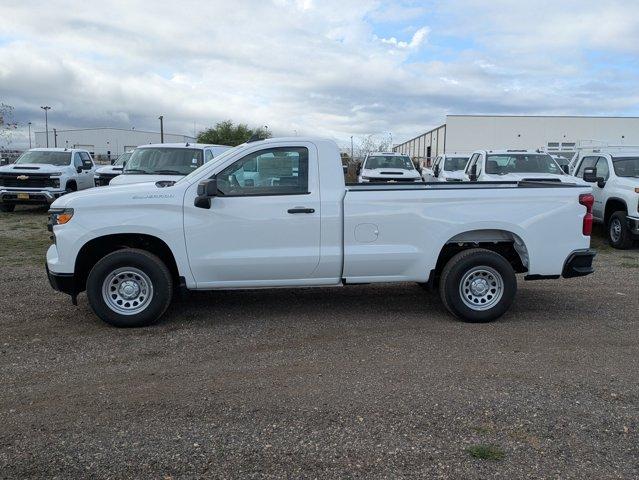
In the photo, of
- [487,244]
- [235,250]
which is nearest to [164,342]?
[235,250]

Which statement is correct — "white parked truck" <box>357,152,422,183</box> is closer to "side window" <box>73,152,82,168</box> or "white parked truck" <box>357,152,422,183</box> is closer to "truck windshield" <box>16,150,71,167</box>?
"side window" <box>73,152,82,168</box>

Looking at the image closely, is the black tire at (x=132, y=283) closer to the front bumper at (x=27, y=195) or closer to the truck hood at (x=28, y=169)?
the front bumper at (x=27, y=195)

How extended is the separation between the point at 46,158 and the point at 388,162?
10931mm

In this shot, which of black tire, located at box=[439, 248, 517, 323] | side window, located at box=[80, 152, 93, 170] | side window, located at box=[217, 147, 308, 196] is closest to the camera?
side window, located at box=[217, 147, 308, 196]

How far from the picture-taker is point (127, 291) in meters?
5.84

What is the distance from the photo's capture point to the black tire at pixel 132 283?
224 inches

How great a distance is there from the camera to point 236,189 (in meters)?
5.84

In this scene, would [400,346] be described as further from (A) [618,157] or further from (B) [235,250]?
(A) [618,157]

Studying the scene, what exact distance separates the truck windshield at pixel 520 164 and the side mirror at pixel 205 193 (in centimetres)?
959

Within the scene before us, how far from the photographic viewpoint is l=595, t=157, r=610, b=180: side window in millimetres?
12141

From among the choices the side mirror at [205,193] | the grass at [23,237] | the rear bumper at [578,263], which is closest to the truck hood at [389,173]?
the grass at [23,237]

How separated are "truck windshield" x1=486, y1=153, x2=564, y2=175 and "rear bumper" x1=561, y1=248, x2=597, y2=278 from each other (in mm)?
7530

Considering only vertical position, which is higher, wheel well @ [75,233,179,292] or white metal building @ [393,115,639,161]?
white metal building @ [393,115,639,161]

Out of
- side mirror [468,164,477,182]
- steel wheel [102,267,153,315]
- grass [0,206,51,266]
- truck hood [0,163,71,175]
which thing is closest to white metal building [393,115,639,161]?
side mirror [468,164,477,182]
